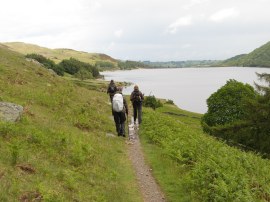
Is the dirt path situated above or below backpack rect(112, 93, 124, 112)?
below

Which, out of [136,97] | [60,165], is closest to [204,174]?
[60,165]

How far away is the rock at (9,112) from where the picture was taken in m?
16.5

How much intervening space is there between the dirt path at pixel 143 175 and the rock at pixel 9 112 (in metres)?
6.05

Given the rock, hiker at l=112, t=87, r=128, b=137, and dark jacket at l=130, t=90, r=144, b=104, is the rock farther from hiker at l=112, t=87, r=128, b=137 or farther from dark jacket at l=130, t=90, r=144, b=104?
dark jacket at l=130, t=90, r=144, b=104

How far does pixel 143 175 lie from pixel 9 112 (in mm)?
7351

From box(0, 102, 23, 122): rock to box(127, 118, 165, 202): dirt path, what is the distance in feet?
19.8

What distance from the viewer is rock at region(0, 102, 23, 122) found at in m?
16.5

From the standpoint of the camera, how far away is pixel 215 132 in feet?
134

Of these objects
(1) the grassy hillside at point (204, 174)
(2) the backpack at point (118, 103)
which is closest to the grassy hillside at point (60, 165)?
(1) the grassy hillside at point (204, 174)

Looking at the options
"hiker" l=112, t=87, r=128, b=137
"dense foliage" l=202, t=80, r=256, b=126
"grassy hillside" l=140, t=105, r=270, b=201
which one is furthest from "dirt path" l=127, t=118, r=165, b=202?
"dense foliage" l=202, t=80, r=256, b=126

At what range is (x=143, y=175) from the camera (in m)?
15.2

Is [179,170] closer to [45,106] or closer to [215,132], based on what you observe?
[45,106]

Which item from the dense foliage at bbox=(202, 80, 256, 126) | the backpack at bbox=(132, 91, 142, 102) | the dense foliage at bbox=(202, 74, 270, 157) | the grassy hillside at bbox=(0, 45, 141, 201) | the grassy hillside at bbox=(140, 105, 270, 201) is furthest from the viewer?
the dense foliage at bbox=(202, 80, 256, 126)

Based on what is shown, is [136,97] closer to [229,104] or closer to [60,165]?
[60,165]
